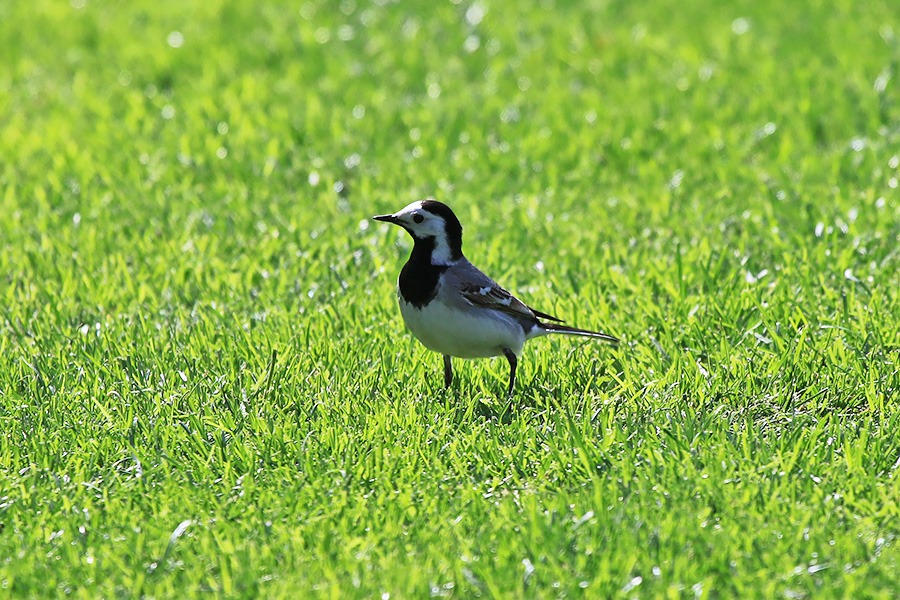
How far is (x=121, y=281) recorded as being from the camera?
7359mm

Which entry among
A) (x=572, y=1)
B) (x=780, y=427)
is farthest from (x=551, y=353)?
(x=572, y=1)

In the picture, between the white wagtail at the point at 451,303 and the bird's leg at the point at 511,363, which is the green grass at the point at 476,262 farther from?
the white wagtail at the point at 451,303

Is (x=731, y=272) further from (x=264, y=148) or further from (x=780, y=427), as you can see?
(x=264, y=148)

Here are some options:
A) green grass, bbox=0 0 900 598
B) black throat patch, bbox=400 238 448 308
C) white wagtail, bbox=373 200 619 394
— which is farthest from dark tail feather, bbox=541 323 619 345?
black throat patch, bbox=400 238 448 308

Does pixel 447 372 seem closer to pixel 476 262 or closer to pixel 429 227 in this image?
pixel 429 227

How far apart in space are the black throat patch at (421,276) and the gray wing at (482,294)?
8cm

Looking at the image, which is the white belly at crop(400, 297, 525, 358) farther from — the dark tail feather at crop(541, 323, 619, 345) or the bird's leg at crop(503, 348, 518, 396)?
the dark tail feather at crop(541, 323, 619, 345)

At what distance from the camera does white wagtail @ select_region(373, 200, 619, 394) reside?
18.8 ft

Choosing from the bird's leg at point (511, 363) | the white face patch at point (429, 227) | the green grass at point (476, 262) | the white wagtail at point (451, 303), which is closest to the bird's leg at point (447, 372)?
the white wagtail at point (451, 303)

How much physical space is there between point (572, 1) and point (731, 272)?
602 cm

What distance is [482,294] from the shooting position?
5918mm

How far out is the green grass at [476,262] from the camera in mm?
4586

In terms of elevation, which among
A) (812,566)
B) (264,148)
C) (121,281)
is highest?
(264,148)

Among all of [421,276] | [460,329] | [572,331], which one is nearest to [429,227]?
[421,276]
